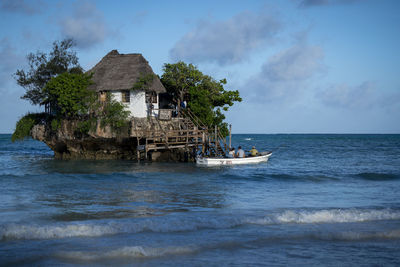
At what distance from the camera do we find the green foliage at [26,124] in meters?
35.1

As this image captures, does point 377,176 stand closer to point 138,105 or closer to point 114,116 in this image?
point 138,105

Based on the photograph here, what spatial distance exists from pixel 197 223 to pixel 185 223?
362 mm

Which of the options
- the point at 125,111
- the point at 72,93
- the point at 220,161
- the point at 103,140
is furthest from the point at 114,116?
the point at 220,161

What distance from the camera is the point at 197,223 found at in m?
11.3

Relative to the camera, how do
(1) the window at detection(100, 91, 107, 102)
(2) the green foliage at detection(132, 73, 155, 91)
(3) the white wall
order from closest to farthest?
(2) the green foliage at detection(132, 73, 155, 91) < (3) the white wall < (1) the window at detection(100, 91, 107, 102)

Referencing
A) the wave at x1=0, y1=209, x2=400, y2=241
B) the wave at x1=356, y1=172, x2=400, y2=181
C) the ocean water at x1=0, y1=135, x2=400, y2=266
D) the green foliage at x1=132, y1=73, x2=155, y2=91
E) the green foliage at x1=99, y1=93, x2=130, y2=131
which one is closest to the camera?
the ocean water at x1=0, y1=135, x2=400, y2=266

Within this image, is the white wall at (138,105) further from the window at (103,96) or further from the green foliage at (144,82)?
the window at (103,96)

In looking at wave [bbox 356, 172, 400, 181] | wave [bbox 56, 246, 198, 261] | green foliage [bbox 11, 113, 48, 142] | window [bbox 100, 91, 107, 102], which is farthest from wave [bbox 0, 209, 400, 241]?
green foliage [bbox 11, 113, 48, 142]

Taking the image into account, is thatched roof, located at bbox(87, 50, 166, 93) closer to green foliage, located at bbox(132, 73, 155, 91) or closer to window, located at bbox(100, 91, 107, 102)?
green foliage, located at bbox(132, 73, 155, 91)

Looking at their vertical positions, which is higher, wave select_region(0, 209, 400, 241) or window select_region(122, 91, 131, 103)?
window select_region(122, 91, 131, 103)

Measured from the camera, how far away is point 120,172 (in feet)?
84.3

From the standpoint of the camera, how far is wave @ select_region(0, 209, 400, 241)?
33.6 feet

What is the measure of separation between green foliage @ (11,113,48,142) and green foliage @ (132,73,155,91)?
32.5 feet

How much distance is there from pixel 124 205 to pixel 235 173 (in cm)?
1246
